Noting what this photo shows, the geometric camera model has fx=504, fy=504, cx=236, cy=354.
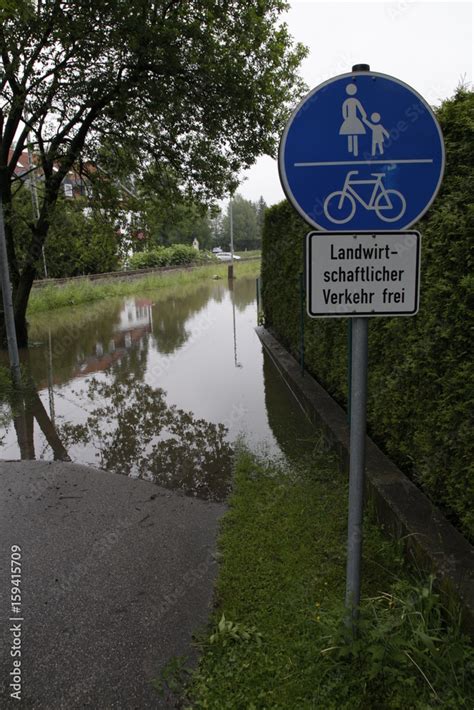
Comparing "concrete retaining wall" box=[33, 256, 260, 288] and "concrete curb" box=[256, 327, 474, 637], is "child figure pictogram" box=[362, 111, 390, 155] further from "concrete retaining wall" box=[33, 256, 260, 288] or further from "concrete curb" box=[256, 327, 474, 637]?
"concrete retaining wall" box=[33, 256, 260, 288]

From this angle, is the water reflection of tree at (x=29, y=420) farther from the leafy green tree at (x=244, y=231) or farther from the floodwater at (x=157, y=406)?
the leafy green tree at (x=244, y=231)

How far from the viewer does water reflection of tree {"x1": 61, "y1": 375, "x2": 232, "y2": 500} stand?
15.6 feet

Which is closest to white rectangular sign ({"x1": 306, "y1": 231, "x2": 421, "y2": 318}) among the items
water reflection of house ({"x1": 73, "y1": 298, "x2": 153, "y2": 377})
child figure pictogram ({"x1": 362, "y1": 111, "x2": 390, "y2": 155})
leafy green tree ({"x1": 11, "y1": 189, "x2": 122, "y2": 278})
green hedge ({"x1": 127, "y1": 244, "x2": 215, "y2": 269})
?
child figure pictogram ({"x1": 362, "y1": 111, "x2": 390, "y2": 155})

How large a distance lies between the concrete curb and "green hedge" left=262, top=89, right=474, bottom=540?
0.10 meters

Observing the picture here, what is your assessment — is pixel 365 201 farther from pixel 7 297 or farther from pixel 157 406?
pixel 7 297

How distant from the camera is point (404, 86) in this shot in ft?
6.59

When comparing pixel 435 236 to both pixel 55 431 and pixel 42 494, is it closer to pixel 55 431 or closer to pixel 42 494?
pixel 42 494

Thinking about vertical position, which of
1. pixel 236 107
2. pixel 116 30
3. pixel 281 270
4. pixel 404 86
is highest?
pixel 116 30

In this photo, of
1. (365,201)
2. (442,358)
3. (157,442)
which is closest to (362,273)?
(365,201)

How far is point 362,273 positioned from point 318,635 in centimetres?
181

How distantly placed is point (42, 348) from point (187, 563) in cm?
973

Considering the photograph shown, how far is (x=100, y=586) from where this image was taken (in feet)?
10.1

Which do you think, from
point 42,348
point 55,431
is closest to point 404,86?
point 55,431

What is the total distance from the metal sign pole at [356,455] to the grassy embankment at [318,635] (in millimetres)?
183
